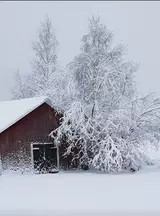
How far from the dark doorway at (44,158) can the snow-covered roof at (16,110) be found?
6.38ft

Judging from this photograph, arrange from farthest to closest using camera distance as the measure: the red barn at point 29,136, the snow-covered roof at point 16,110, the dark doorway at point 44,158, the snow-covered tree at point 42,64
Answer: the snow-covered tree at point 42,64 < the dark doorway at point 44,158 < the red barn at point 29,136 < the snow-covered roof at point 16,110

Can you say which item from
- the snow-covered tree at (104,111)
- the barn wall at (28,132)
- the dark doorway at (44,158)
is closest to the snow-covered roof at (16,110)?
the barn wall at (28,132)

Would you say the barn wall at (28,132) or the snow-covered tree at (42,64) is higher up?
the snow-covered tree at (42,64)

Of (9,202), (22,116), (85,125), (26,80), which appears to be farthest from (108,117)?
(26,80)

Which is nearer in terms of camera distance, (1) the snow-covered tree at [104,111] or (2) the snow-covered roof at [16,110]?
(2) the snow-covered roof at [16,110]

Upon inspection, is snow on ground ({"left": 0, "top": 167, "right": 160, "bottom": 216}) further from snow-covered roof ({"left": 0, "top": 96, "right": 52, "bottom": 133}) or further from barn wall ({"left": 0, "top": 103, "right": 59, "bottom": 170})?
snow-covered roof ({"left": 0, "top": 96, "right": 52, "bottom": 133})

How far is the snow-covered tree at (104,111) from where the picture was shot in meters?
A: 18.7

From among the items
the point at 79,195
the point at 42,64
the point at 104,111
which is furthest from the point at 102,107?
the point at 42,64

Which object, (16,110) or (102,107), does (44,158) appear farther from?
(102,107)

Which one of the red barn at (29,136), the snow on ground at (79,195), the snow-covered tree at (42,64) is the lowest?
the snow on ground at (79,195)

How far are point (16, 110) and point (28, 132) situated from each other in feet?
5.38

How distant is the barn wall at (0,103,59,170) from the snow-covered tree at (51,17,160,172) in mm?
697

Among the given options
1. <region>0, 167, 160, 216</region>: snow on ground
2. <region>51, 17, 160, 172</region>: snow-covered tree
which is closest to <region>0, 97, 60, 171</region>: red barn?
<region>51, 17, 160, 172</region>: snow-covered tree

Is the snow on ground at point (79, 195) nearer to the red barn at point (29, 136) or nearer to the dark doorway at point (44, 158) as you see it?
the red barn at point (29, 136)
